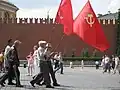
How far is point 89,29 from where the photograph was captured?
1402 centimetres

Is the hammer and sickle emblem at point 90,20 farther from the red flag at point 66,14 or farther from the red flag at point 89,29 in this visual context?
the red flag at point 66,14

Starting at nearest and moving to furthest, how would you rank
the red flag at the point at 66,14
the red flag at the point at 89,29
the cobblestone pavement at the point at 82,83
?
the red flag at the point at 89,29 < the cobblestone pavement at the point at 82,83 < the red flag at the point at 66,14

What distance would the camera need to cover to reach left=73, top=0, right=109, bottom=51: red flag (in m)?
13.8

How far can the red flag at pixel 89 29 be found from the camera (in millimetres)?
13773

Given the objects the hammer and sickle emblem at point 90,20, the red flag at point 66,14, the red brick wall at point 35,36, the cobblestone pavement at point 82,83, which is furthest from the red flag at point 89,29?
the red brick wall at point 35,36

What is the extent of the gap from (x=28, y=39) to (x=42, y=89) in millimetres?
35362

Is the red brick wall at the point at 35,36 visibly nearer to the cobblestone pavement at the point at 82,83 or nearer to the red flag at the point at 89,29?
the cobblestone pavement at the point at 82,83

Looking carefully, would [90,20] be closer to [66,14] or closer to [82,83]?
[66,14]

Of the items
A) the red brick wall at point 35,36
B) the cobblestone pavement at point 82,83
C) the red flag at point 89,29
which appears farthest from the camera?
the red brick wall at point 35,36

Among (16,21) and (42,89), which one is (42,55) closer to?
(42,89)

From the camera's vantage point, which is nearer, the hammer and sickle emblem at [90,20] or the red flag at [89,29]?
the red flag at [89,29]

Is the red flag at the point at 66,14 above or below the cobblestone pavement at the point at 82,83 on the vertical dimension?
above

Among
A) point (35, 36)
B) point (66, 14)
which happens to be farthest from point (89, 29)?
point (35, 36)

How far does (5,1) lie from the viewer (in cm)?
6606
